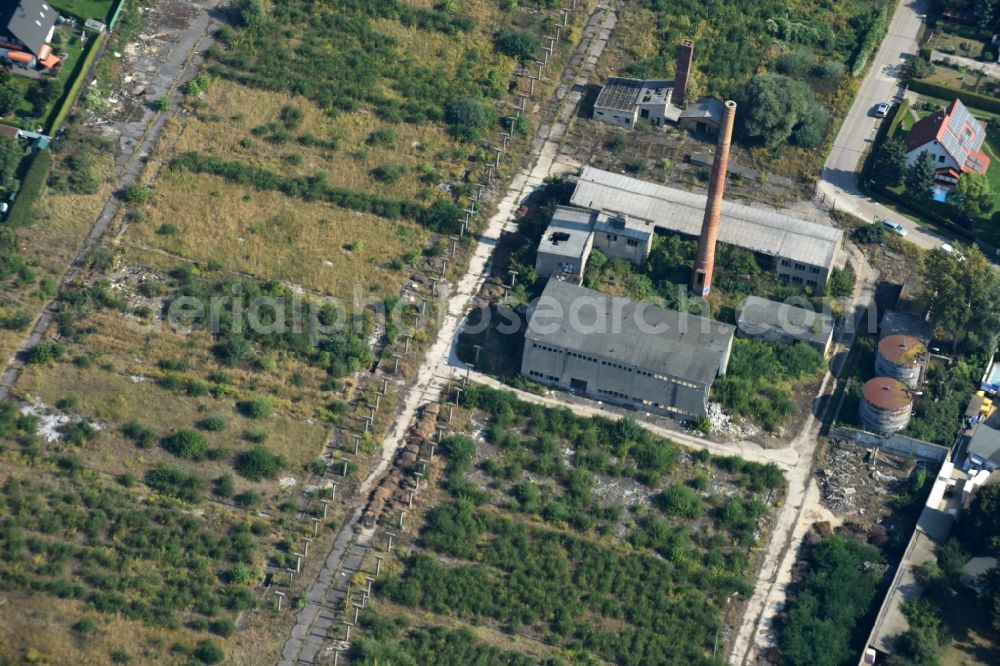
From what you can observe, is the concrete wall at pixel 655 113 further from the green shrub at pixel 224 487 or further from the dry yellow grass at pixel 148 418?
the green shrub at pixel 224 487

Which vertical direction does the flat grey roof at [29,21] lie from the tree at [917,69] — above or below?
below

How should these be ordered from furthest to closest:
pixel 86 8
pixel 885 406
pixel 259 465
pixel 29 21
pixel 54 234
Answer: pixel 86 8, pixel 29 21, pixel 54 234, pixel 885 406, pixel 259 465

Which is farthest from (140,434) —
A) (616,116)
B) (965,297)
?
(965,297)

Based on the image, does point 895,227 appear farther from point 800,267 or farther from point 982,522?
point 982,522

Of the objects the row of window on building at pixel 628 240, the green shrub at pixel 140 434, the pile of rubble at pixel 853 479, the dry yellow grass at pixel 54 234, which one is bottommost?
the green shrub at pixel 140 434

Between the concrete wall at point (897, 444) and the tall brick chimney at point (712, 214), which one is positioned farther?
the tall brick chimney at point (712, 214)

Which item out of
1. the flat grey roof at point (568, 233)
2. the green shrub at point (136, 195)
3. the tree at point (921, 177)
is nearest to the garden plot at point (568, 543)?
the flat grey roof at point (568, 233)

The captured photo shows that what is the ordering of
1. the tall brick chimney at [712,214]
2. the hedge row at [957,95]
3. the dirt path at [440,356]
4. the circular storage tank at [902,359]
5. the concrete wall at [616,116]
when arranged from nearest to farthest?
the dirt path at [440,356], the tall brick chimney at [712,214], the circular storage tank at [902,359], the concrete wall at [616,116], the hedge row at [957,95]
